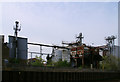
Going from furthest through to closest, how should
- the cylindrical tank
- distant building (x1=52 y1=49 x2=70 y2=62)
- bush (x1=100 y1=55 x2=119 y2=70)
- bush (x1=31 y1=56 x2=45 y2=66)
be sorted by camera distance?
distant building (x1=52 y1=49 x2=70 y2=62), the cylindrical tank, bush (x1=100 y1=55 x2=119 y2=70), bush (x1=31 y1=56 x2=45 y2=66)

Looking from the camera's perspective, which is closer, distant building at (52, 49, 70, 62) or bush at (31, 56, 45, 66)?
bush at (31, 56, 45, 66)

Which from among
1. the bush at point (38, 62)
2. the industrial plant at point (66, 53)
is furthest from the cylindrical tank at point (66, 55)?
the bush at point (38, 62)

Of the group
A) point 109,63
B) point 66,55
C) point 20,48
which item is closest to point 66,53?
point 66,55

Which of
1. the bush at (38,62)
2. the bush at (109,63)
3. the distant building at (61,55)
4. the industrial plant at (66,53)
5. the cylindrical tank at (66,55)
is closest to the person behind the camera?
the industrial plant at (66,53)

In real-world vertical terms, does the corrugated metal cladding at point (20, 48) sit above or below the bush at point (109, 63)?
above

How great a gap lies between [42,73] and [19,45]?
559 inches

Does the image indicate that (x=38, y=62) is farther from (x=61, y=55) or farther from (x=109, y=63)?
(x=109, y=63)

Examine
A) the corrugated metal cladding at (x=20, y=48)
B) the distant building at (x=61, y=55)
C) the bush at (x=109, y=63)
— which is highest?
the corrugated metal cladding at (x=20, y=48)

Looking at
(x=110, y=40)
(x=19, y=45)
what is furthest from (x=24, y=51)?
(x=110, y=40)

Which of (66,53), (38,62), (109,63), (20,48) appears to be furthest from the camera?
(66,53)

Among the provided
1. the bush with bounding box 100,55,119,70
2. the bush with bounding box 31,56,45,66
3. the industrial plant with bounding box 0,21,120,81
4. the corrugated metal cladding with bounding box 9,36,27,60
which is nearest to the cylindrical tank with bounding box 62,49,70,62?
the industrial plant with bounding box 0,21,120,81

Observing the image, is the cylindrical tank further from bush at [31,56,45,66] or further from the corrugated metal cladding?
the corrugated metal cladding

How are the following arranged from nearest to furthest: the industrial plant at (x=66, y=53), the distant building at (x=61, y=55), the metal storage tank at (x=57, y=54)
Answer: the industrial plant at (x=66, y=53) → the distant building at (x=61, y=55) → the metal storage tank at (x=57, y=54)

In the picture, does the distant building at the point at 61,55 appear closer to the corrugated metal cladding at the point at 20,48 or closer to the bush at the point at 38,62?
the bush at the point at 38,62
